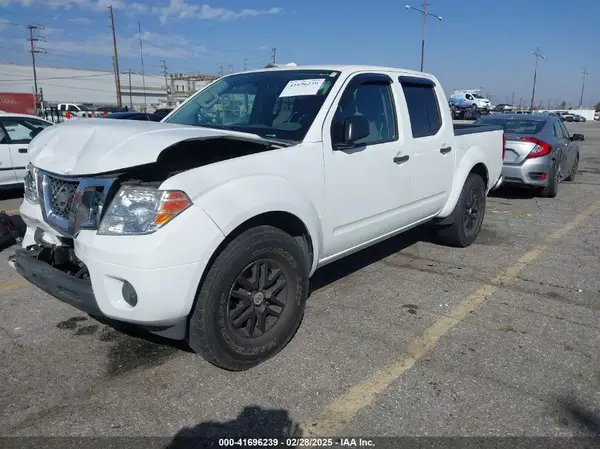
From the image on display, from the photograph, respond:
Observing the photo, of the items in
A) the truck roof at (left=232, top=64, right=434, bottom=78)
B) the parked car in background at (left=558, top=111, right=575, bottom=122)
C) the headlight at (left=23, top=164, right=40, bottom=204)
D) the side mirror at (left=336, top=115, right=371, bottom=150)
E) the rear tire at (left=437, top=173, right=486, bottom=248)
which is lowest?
the parked car in background at (left=558, top=111, right=575, bottom=122)

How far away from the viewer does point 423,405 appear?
277 centimetres

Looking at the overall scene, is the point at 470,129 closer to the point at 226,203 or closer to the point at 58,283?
the point at 226,203

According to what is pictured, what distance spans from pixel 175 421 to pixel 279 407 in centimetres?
56

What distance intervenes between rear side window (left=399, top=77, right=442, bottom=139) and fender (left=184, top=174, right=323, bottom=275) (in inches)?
69.4

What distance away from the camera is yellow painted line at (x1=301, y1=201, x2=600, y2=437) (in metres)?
2.60

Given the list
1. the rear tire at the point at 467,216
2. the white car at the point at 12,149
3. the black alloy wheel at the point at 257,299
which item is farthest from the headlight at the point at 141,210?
the white car at the point at 12,149

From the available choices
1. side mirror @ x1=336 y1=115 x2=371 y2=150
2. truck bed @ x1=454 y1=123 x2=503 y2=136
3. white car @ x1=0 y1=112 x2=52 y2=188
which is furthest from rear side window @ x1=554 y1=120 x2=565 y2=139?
white car @ x1=0 y1=112 x2=52 y2=188

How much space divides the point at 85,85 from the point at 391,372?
373 ft

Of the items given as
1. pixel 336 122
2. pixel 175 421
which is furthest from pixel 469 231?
pixel 175 421

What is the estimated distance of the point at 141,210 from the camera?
262cm

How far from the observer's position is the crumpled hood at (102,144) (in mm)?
2697

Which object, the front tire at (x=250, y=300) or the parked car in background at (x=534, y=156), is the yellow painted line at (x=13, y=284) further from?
the parked car in background at (x=534, y=156)

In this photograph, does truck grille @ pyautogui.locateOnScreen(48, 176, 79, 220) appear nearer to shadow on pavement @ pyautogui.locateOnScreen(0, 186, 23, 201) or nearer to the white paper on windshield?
the white paper on windshield

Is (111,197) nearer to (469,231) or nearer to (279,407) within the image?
(279,407)
